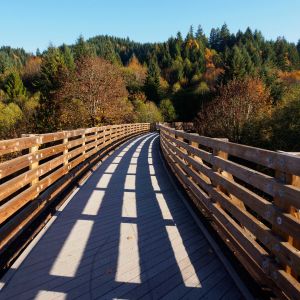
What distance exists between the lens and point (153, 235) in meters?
4.86

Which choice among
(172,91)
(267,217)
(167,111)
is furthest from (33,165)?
(172,91)

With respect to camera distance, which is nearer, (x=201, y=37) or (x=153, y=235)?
(x=153, y=235)

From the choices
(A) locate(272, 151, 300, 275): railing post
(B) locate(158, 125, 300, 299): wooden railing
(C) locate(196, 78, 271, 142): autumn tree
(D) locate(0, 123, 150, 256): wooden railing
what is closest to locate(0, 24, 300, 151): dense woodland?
(C) locate(196, 78, 271, 142): autumn tree

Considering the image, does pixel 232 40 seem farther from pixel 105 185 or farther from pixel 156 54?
pixel 105 185

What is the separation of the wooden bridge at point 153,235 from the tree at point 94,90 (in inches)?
989

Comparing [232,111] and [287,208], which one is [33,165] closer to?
[287,208]

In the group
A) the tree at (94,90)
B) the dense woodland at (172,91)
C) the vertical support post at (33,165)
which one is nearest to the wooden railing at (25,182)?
the vertical support post at (33,165)

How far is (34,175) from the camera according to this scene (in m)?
5.61

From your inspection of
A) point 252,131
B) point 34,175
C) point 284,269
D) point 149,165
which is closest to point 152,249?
point 284,269

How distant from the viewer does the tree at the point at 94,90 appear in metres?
31.5

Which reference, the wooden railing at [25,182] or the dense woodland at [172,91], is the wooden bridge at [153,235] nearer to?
the wooden railing at [25,182]

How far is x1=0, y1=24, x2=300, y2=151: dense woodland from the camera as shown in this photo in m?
22.6

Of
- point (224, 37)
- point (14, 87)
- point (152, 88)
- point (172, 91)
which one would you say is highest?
point (224, 37)

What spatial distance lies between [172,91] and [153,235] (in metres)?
90.0
